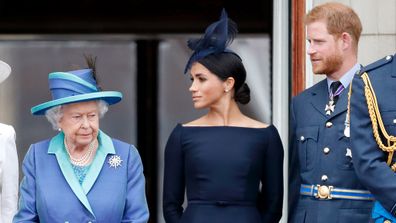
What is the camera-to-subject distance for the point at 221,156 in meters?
5.81

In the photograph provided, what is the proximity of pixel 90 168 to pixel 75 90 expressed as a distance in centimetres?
35

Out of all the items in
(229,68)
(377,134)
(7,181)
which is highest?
(229,68)

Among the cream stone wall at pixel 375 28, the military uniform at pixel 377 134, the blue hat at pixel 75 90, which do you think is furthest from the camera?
the cream stone wall at pixel 375 28

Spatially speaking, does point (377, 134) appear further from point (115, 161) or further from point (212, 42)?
point (115, 161)

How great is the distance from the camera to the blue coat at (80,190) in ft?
18.4

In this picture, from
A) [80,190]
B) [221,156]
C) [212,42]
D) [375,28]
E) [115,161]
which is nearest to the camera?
[80,190]

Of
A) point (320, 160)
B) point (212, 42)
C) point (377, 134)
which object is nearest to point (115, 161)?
point (212, 42)

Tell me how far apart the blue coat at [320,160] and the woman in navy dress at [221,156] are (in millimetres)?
97

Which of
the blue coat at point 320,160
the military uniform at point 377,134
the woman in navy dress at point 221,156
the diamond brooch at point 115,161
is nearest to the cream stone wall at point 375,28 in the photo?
the blue coat at point 320,160

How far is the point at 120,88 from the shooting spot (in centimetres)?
954

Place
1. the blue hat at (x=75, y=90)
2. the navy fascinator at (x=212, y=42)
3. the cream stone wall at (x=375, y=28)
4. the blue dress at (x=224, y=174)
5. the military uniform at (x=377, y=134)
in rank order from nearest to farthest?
the military uniform at (x=377, y=134)
the blue hat at (x=75, y=90)
the blue dress at (x=224, y=174)
the navy fascinator at (x=212, y=42)
the cream stone wall at (x=375, y=28)

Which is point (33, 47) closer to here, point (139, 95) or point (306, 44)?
point (139, 95)

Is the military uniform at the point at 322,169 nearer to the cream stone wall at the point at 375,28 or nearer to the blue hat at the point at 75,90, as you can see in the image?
the blue hat at the point at 75,90

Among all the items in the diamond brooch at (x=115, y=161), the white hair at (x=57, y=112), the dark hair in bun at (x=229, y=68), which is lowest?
the diamond brooch at (x=115, y=161)
